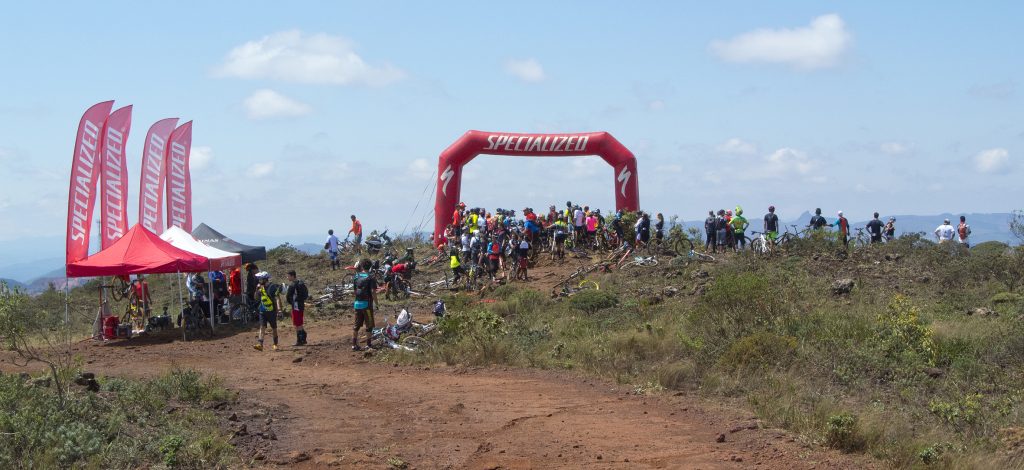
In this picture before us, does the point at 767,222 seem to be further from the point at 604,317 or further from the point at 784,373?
the point at 784,373

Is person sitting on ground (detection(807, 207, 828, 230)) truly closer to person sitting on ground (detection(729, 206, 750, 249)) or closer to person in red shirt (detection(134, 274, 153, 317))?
person sitting on ground (detection(729, 206, 750, 249))

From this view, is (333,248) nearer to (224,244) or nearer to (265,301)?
(224,244)

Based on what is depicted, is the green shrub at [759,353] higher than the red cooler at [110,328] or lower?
lower

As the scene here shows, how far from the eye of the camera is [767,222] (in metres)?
26.7

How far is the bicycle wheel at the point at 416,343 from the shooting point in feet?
51.3

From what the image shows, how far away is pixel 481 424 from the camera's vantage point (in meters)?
10.3

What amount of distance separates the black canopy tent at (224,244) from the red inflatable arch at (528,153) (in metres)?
8.60

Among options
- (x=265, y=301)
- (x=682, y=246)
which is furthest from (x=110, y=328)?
(x=682, y=246)

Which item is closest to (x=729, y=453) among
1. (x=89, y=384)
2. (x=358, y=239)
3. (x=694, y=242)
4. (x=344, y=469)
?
(x=344, y=469)

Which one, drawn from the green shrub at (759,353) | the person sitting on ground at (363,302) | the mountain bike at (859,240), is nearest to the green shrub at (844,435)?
the green shrub at (759,353)

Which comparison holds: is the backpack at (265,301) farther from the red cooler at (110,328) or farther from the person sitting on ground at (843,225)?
the person sitting on ground at (843,225)

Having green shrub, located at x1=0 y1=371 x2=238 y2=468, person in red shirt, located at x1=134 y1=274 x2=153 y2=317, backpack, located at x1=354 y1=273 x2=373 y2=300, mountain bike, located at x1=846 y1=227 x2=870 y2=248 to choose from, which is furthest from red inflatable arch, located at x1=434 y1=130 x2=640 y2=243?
green shrub, located at x1=0 y1=371 x2=238 y2=468

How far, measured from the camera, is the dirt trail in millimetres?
8781

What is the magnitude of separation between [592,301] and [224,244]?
1009cm
